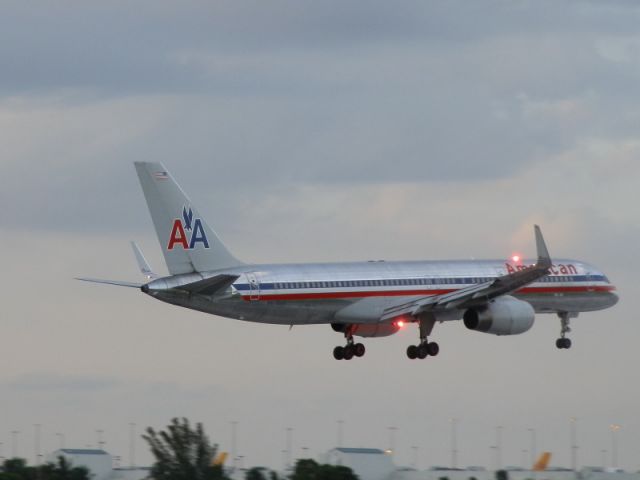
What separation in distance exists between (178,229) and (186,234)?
55cm

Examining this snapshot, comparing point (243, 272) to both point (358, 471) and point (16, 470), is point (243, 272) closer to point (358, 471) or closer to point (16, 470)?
point (358, 471)

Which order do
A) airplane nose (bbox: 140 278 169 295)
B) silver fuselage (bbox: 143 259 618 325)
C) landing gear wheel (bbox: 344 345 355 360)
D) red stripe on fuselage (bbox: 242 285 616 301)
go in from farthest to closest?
landing gear wheel (bbox: 344 345 355 360) → red stripe on fuselage (bbox: 242 285 616 301) → silver fuselage (bbox: 143 259 618 325) → airplane nose (bbox: 140 278 169 295)

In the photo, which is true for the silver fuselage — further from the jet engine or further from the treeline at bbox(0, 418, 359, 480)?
the treeline at bbox(0, 418, 359, 480)

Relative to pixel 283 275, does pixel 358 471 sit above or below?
below

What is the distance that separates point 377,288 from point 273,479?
56693 mm

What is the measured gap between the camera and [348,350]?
4316 inches

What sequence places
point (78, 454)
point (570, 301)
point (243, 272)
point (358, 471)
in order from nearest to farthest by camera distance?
point (243, 272)
point (570, 301)
point (358, 471)
point (78, 454)

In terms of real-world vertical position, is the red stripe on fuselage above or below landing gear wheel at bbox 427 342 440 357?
above

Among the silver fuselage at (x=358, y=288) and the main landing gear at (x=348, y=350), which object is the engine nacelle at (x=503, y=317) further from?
the main landing gear at (x=348, y=350)

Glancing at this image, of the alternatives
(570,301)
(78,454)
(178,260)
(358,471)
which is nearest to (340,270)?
(178,260)

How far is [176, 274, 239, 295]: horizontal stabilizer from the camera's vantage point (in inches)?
3777

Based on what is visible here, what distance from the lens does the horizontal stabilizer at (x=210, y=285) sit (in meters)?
95.9

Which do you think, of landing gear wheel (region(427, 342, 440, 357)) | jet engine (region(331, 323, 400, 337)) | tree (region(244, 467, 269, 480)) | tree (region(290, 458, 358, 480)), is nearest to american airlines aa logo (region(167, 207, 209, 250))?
jet engine (region(331, 323, 400, 337))

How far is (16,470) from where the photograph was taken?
17700 centimetres
